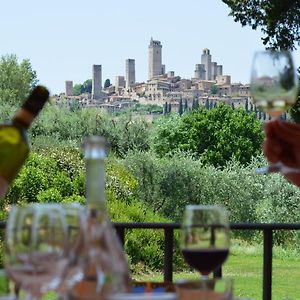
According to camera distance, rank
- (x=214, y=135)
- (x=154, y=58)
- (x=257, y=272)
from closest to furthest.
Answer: (x=257, y=272) < (x=214, y=135) < (x=154, y=58)

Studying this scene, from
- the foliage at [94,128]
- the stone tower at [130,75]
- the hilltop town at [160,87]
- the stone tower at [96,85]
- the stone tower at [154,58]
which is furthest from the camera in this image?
the stone tower at [96,85]

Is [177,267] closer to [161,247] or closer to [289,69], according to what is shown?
[161,247]

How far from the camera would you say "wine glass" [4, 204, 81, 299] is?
1.02 metres

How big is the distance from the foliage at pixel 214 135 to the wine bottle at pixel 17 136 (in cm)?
2727

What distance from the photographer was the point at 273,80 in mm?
1421

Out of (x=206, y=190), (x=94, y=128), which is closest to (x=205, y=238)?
(x=206, y=190)

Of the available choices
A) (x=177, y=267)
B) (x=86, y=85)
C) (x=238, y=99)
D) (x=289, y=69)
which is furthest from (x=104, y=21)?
(x=289, y=69)

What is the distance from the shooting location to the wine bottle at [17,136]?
1264 mm

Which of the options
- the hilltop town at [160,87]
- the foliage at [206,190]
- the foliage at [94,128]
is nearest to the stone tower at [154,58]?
the hilltop town at [160,87]

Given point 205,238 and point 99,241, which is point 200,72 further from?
point 99,241

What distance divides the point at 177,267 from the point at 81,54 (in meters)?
34.6

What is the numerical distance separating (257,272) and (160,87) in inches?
1550

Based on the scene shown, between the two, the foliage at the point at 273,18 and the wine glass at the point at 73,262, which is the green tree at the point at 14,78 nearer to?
the foliage at the point at 273,18

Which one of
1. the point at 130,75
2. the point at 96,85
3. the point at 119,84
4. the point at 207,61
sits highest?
the point at 207,61
